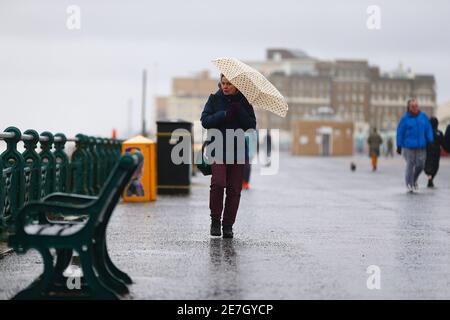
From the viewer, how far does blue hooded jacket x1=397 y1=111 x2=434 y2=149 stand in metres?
20.4

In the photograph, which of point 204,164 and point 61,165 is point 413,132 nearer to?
point 61,165

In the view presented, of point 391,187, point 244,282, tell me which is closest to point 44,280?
point 244,282

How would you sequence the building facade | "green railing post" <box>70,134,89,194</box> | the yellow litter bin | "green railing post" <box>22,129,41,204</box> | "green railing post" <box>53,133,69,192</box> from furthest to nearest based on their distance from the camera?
the building facade
the yellow litter bin
"green railing post" <box>70,134,89,194</box>
"green railing post" <box>53,133,69,192</box>
"green railing post" <box>22,129,41,204</box>

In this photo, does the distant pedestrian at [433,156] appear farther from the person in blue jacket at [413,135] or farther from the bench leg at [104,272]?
the bench leg at [104,272]

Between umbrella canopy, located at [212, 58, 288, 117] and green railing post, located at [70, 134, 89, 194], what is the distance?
5560mm

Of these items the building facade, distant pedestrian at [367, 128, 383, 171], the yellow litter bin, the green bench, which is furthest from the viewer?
the building facade

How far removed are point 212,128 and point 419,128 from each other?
421 inches

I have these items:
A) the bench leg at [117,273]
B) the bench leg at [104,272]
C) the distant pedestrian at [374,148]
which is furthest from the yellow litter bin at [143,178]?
the distant pedestrian at [374,148]

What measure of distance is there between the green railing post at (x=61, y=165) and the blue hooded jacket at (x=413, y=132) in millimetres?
8272

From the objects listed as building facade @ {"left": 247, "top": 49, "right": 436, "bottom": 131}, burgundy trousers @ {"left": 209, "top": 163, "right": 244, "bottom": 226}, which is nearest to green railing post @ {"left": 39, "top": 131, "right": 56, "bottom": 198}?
burgundy trousers @ {"left": 209, "top": 163, "right": 244, "bottom": 226}

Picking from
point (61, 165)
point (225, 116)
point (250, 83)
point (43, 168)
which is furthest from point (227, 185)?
point (61, 165)

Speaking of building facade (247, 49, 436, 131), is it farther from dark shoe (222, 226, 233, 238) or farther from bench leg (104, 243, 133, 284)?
bench leg (104, 243, 133, 284)

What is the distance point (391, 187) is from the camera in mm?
24328
